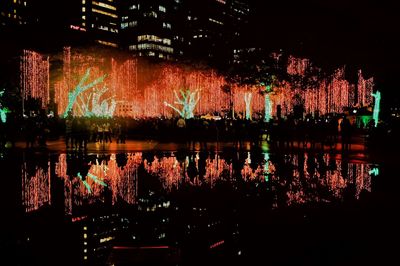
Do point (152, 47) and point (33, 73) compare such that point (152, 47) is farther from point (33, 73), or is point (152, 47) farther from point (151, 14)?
point (33, 73)

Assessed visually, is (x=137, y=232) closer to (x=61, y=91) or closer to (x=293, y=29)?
(x=293, y=29)

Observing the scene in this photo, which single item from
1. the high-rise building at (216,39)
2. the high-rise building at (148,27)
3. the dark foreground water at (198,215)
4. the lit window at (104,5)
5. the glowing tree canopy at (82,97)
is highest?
the lit window at (104,5)

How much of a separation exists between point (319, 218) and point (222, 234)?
2.06 metres

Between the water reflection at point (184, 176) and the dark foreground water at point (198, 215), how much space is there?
0.12 ft

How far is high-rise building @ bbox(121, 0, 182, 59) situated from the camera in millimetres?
168500

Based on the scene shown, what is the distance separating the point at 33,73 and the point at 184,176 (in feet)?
108

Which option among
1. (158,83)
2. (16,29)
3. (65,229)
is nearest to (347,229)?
(65,229)

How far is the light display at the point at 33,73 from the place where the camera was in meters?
40.7

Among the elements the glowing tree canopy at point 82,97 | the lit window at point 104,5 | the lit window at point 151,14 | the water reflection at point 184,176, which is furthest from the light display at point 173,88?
the lit window at point 104,5

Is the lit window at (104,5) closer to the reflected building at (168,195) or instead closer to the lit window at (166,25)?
the lit window at (166,25)

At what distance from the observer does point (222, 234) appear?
737cm

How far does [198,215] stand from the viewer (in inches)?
345

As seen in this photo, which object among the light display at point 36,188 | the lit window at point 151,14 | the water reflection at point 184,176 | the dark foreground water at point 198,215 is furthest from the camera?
the lit window at point 151,14

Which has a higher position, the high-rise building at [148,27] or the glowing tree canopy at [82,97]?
the high-rise building at [148,27]
